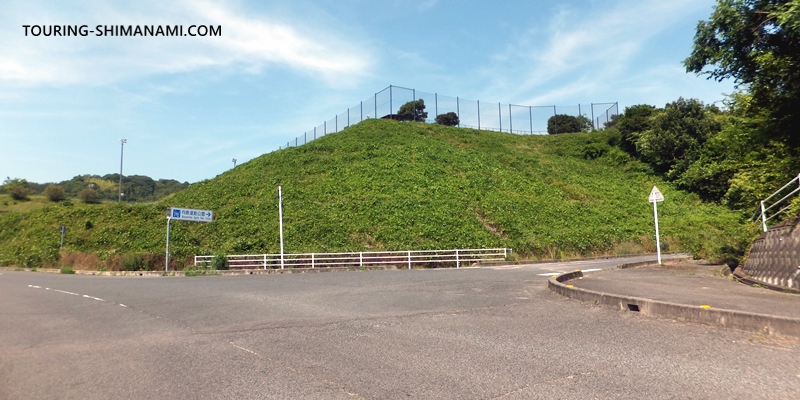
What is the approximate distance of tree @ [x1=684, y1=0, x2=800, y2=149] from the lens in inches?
384

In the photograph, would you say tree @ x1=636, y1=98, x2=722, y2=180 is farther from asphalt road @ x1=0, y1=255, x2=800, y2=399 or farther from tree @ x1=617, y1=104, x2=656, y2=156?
asphalt road @ x1=0, y1=255, x2=800, y2=399

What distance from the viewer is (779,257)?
9.66m

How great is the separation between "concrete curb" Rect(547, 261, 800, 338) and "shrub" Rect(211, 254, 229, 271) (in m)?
18.9

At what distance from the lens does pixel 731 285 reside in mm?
10367

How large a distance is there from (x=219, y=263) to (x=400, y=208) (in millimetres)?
14144

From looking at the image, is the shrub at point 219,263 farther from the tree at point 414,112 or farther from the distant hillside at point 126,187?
the distant hillside at point 126,187

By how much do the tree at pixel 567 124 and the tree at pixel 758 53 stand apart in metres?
57.9

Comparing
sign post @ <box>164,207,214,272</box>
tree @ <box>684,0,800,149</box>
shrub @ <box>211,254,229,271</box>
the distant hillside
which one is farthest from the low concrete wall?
the distant hillside

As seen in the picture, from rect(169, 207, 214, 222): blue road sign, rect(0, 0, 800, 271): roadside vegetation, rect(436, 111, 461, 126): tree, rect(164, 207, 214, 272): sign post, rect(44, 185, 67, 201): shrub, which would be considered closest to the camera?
rect(0, 0, 800, 271): roadside vegetation

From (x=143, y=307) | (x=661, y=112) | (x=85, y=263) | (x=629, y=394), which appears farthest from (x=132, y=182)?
(x=629, y=394)

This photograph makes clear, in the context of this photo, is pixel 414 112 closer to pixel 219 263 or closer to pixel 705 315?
pixel 219 263

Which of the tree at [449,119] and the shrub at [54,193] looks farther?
the shrub at [54,193]

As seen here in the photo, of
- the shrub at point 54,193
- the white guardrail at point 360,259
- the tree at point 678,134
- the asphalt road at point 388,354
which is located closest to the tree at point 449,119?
the tree at point 678,134

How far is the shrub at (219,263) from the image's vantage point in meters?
23.8
